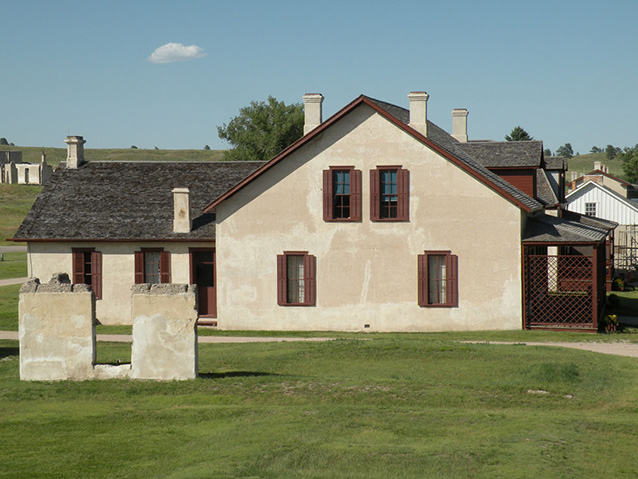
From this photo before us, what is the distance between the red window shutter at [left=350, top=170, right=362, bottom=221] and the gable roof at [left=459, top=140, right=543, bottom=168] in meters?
7.46

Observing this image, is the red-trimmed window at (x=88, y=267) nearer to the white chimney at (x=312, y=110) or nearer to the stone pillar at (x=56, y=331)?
the white chimney at (x=312, y=110)

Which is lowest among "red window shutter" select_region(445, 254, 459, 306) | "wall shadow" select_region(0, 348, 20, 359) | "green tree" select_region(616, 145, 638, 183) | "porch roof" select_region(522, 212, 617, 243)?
"wall shadow" select_region(0, 348, 20, 359)

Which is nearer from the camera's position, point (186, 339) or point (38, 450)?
point (38, 450)

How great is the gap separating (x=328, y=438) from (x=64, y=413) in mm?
4963

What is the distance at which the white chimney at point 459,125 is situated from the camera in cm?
4038

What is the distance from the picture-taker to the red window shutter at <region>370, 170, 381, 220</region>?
28.5 metres

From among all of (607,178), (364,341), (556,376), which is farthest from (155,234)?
(607,178)

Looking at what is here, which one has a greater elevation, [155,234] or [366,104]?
[366,104]

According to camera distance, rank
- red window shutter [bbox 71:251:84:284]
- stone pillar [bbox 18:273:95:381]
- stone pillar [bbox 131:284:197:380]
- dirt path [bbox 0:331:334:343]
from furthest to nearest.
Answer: red window shutter [bbox 71:251:84:284], dirt path [bbox 0:331:334:343], stone pillar [bbox 18:273:95:381], stone pillar [bbox 131:284:197:380]

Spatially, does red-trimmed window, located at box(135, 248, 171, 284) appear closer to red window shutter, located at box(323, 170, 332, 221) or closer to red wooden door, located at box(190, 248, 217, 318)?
red wooden door, located at box(190, 248, 217, 318)

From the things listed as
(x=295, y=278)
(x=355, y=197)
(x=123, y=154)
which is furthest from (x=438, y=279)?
(x=123, y=154)

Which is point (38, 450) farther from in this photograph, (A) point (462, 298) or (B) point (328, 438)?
(A) point (462, 298)

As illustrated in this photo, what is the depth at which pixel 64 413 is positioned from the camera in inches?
582

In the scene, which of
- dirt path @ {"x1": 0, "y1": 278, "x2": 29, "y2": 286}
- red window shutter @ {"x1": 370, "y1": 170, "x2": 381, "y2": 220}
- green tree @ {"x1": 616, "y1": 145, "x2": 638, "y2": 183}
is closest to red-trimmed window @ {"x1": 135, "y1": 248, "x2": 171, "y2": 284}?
red window shutter @ {"x1": 370, "y1": 170, "x2": 381, "y2": 220}
